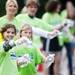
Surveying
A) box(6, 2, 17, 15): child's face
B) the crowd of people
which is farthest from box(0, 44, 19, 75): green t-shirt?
box(6, 2, 17, 15): child's face

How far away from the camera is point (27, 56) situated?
9.32 m

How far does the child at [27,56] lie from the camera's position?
9.27 meters

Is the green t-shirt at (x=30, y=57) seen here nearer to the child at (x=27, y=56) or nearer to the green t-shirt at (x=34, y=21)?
the child at (x=27, y=56)

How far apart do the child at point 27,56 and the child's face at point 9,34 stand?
0.25 metres

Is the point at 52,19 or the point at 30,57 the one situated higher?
the point at 52,19

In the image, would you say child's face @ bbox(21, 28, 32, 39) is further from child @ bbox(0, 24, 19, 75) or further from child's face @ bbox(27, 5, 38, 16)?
child's face @ bbox(27, 5, 38, 16)

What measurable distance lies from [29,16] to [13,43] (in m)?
3.00

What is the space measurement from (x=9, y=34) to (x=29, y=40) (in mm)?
288

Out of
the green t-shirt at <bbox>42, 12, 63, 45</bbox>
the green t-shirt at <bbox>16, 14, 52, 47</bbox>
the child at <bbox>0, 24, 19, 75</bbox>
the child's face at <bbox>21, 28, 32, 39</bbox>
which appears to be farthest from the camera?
the green t-shirt at <bbox>42, 12, 63, 45</bbox>

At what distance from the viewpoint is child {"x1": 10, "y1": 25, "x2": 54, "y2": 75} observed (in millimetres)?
9266

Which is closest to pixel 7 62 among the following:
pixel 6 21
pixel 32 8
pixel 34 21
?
pixel 6 21

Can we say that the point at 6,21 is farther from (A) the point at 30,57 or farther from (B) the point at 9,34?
(B) the point at 9,34

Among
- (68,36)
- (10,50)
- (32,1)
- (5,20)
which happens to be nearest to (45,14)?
(68,36)

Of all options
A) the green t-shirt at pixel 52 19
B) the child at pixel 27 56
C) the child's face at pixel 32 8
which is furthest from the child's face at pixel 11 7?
the green t-shirt at pixel 52 19
